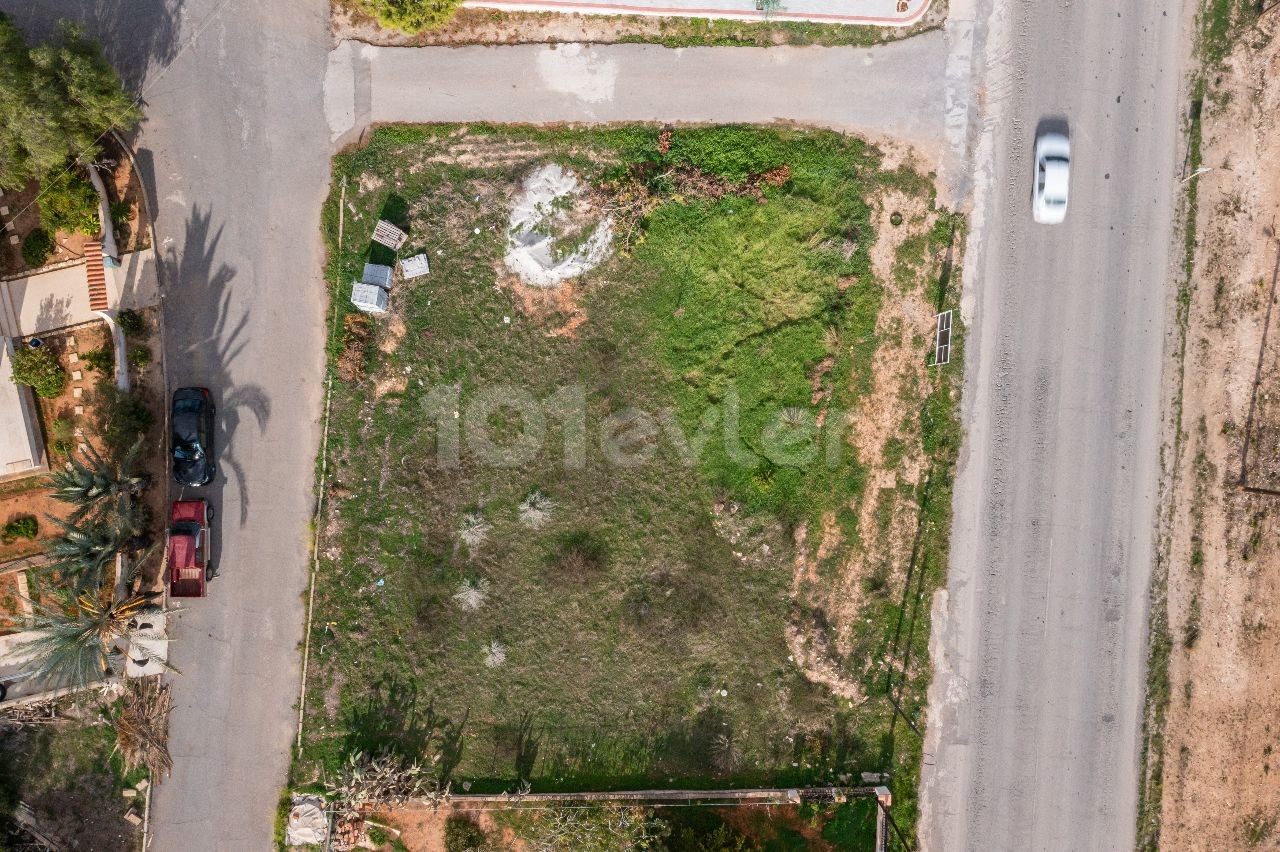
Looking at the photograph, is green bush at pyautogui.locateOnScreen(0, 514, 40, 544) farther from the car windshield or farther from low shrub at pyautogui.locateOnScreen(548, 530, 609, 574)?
low shrub at pyautogui.locateOnScreen(548, 530, 609, 574)

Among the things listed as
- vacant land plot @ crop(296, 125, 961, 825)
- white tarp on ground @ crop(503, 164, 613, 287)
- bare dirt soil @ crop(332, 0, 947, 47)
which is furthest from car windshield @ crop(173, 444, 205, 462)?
bare dirt soil @ crop(332, 0, 947, 47)

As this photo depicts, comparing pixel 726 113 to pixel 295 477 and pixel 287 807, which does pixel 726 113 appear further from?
pixel 287 807

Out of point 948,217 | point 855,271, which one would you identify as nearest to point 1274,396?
point 948,217

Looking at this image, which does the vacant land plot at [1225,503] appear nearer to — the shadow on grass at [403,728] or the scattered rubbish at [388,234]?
the shadow on grass at [403,728]

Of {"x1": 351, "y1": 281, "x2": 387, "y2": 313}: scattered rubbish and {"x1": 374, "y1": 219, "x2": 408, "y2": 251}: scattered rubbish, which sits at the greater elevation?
{"x1": 374, "y1": 219, "x2": 408, "y2": 251}: scattered rubbish

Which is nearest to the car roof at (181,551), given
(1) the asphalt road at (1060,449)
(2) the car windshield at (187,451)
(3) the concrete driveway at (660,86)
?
(2) the car windshield at (187,451)

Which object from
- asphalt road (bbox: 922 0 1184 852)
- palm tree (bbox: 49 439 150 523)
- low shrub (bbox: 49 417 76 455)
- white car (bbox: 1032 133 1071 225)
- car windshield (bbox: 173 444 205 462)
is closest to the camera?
palm tree (bbox: 49 439 150 523)
